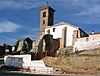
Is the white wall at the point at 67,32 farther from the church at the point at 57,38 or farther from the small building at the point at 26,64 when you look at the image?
the small building at the point at 26,64

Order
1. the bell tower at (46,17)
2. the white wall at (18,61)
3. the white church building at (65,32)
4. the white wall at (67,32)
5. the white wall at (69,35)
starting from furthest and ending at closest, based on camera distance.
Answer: the bell tower at (46,17) → the white wall at (67,32) → the white wall at (69,35) → the white church building at (65,32) → the white wall at (18,61)

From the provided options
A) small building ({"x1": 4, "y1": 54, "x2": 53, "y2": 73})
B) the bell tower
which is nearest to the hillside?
small building ({"x1": 4, "y1": 54, "x2": 53, "y2": 73})

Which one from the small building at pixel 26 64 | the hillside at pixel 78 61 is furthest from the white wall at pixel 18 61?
the hillside at pixel 78 61

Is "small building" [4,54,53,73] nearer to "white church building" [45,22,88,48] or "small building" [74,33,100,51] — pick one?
"small building" [74,33,100,51]

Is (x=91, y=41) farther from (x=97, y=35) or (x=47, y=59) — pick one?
(x=47, y=59)

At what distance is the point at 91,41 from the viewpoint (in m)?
64.6

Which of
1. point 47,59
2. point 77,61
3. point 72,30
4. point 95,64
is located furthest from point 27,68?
point 72,30

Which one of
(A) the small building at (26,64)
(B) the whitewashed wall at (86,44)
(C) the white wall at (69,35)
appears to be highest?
(C) the white wall at (69,35)

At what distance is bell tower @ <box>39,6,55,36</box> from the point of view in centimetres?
9256

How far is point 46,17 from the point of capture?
93.6 metres

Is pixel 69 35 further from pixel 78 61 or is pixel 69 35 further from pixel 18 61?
pixel 78 61

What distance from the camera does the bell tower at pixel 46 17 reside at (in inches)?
3644


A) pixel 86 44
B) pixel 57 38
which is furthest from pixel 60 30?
pixel 86 44

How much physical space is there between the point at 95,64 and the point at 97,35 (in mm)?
14863
